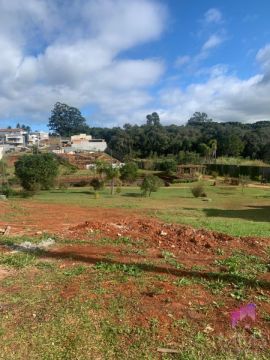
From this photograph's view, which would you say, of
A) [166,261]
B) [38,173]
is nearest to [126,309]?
[166,261]

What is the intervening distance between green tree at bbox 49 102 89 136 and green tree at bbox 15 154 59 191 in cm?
11530

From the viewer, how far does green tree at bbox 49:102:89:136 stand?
147125 millimetres

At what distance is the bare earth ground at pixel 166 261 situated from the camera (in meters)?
4.40

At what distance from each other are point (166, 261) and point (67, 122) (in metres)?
149

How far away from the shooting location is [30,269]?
243 inches

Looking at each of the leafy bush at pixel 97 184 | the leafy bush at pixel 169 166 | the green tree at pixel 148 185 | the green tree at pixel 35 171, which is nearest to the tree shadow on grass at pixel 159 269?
the green tree at pixel 35 171

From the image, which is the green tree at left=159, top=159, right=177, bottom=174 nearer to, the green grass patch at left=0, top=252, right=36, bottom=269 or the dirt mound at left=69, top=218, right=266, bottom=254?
the dirt mound at left=69, top=218, right=266, bottom=254

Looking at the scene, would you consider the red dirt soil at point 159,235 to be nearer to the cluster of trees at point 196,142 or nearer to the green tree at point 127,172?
the green tree at point 127,172

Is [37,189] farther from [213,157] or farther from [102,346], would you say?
[213,157]

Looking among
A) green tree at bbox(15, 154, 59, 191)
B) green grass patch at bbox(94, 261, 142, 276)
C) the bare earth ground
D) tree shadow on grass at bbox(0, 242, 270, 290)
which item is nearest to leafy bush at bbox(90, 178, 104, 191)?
green tree at bbox(15, 154, 59, 191)

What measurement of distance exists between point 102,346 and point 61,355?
0.40m

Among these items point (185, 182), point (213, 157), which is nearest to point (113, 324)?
point (185, 182)

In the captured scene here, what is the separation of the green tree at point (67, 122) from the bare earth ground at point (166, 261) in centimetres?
13990

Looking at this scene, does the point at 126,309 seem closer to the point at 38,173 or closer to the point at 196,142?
the point at 38,173
